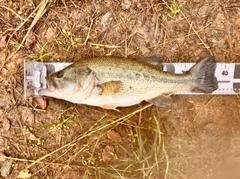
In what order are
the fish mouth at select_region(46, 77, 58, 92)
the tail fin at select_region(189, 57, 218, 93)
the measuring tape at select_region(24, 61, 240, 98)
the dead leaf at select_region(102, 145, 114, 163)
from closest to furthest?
the fish mouth at select_region(46, 77, 58, 92)
the tail fin at select_region(189, 57, 218, 93)
the measuring tape at select_region(24, 61, 240, 98)
the dead leaf at select_region(102, 145, 114, 163)

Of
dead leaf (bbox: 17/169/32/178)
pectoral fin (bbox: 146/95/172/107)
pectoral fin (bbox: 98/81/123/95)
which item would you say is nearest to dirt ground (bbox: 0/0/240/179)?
dead leaf (bbox: 17/169/32/178)

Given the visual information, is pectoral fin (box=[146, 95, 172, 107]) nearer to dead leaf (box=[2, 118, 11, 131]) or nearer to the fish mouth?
the fish mouth

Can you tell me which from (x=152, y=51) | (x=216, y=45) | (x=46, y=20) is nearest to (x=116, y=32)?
(x=152, y=51)

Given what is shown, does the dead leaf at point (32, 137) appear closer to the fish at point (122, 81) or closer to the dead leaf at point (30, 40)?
the fish at point (122, 81)

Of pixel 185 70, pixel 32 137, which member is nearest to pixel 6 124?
pixel 32 137

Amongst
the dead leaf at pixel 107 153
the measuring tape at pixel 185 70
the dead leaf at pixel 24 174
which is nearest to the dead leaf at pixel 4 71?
the measuring tape at pixel 185 70

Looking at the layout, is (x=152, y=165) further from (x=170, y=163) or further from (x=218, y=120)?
(x=218, y=120)

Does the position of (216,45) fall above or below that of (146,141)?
above
